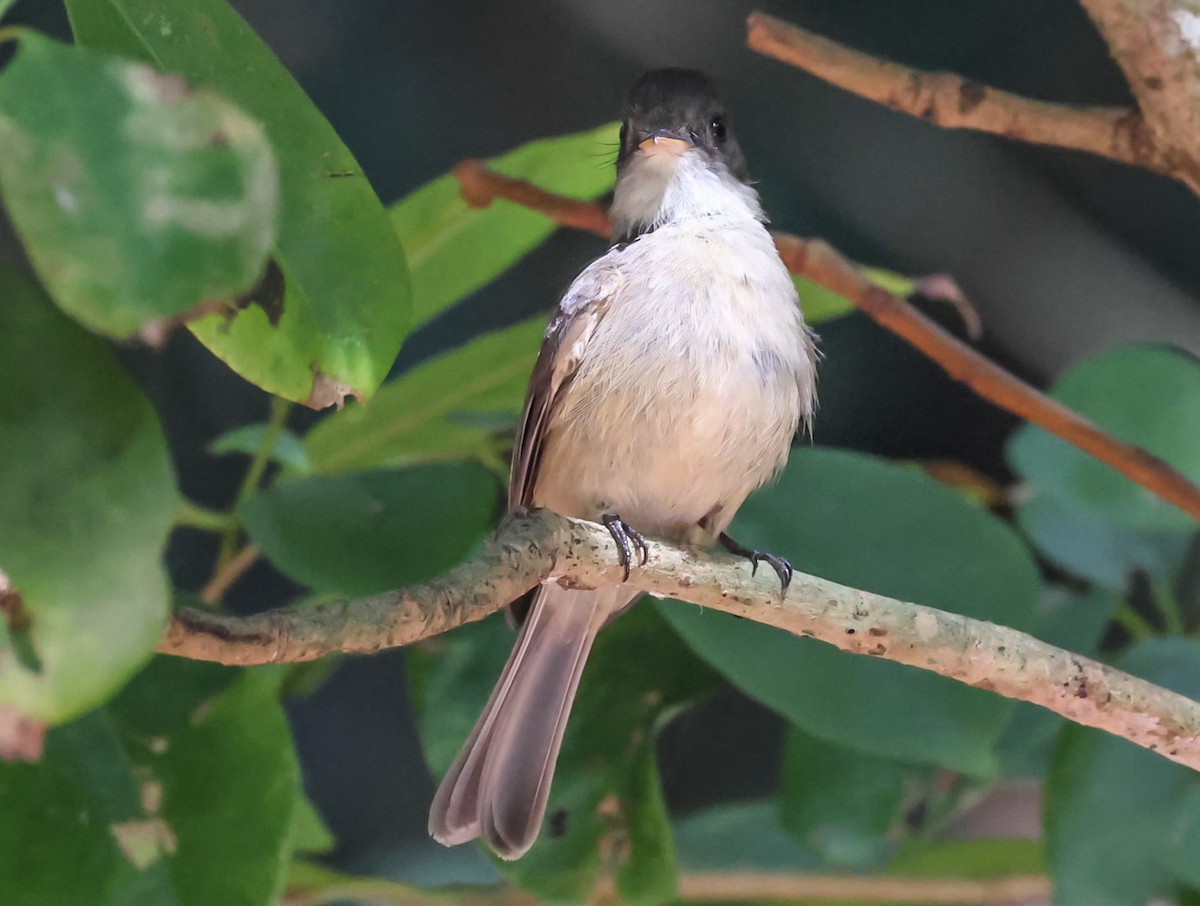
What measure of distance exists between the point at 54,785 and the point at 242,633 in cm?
39

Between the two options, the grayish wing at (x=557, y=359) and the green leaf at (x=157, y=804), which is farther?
the grayish wing at (x=557, y=359)

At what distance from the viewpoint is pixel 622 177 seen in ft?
4.42

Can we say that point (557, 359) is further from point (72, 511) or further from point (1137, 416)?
point (1137, 416)

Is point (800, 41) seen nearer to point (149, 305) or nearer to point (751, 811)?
point (149, 305)

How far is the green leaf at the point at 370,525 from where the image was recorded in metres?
1.11

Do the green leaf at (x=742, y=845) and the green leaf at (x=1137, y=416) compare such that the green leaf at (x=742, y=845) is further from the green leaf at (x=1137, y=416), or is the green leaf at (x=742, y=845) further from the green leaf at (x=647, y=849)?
the green leaf at (x=1137, y=416)

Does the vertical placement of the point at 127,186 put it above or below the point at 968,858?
above

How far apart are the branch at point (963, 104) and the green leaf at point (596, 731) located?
0.62 metres

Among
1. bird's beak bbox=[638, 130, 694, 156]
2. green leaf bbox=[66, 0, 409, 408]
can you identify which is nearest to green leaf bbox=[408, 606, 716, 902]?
bird's beak bbox=[638, 130, 694, 156]

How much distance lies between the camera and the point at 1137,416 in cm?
145

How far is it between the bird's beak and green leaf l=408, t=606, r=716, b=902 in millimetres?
524

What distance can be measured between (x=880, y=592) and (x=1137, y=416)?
506 mm

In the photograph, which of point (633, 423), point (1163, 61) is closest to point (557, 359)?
point (633, 423)

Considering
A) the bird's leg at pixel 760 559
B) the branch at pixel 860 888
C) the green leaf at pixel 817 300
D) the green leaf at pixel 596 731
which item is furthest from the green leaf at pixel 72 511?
the branch at pixel 860 888
